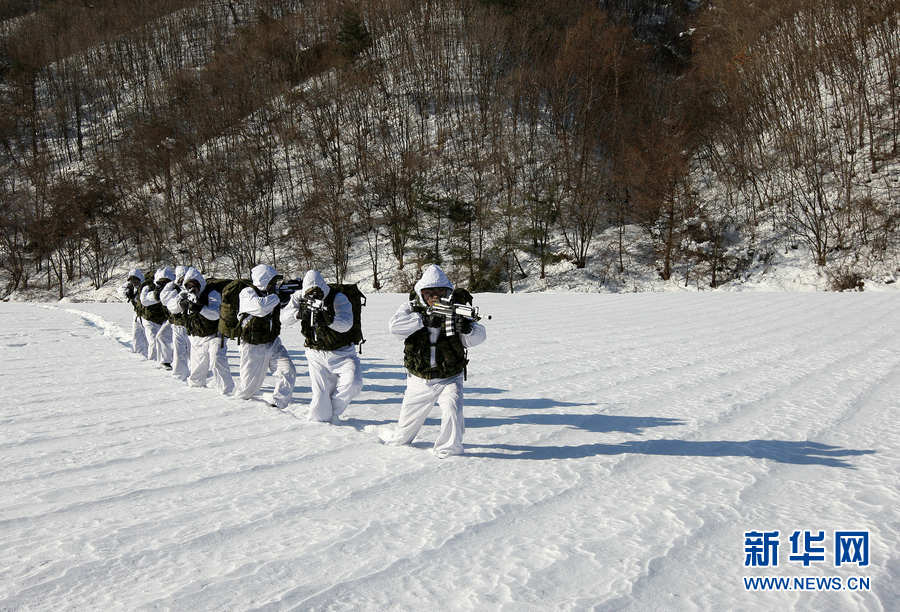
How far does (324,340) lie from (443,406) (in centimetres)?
195

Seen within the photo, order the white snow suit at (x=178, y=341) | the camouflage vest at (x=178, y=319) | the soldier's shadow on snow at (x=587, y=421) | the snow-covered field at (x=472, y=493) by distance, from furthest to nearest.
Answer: the white snow suit at (x=178, y=341)
the camouflage vest at (x=178, y=319)
the soldier's shadow on snow at (x=587, y=421)
the snow-covered field at (x=472, y=493)

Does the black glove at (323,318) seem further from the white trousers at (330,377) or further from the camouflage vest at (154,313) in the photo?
the camouflage vest at (154,313)

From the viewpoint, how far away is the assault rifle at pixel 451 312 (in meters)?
4.88

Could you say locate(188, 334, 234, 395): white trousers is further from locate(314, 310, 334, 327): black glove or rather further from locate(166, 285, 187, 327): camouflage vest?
locate(314, 310, 334, 327): black glove

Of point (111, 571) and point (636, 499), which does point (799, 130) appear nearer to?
point (636, 499)

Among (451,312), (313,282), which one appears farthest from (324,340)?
(451,312)

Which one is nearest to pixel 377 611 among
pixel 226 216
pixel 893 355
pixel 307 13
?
pixel 893 355

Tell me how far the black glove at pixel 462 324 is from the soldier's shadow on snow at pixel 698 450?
1.21 metres

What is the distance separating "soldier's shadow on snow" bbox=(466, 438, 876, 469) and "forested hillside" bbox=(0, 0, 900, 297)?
26440 millimetres

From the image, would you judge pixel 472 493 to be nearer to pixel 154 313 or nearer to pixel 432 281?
pixel 432 281

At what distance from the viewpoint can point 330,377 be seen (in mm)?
6523

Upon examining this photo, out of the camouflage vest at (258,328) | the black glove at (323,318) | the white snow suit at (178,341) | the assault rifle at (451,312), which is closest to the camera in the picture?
the assault rifle at (451,312)

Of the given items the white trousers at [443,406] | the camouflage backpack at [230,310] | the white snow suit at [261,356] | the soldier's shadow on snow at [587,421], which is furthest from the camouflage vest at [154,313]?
the white trousers at [443,406]

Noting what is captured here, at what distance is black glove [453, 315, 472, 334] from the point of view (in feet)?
16.2
